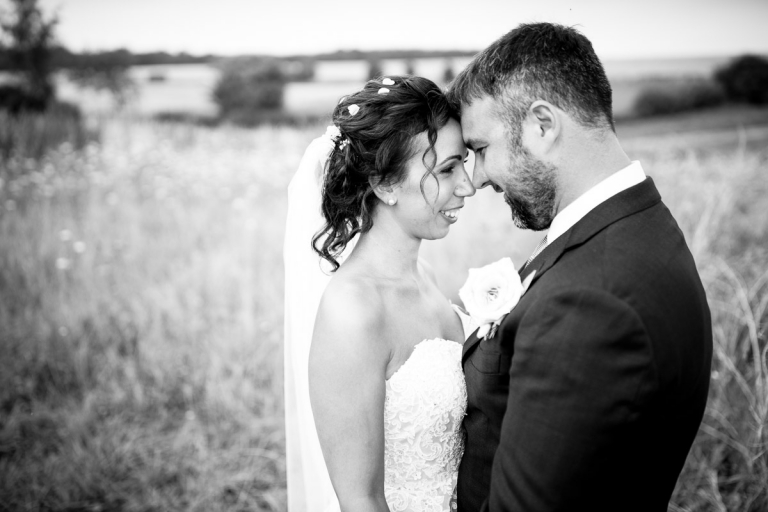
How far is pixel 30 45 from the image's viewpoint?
1462 centimetres

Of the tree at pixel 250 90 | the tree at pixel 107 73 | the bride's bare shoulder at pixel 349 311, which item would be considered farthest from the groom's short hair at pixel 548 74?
the tree at pixel 107 73

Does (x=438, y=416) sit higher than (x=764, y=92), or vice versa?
(x=764, y=92)

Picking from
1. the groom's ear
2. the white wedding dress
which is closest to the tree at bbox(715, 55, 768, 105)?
the white wedding dress

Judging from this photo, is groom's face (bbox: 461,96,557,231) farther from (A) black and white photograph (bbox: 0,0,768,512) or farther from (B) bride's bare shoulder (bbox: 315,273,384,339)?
(B) bride's bare shoulder (bbox: 315,273,384,339)

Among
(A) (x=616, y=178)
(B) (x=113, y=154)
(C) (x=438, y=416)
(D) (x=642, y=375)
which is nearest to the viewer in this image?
(D) (x=642, y=375)

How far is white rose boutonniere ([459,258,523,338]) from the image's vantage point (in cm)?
180

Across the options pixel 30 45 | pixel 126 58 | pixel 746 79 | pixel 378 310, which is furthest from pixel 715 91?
pixel 30 45

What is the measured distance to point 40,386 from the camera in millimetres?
4785

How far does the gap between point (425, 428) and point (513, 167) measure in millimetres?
1210

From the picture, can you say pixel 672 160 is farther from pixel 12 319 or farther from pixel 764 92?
pixel 12 319

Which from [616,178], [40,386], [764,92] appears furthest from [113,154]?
[764,92]

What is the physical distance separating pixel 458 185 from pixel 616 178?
31.0 inches

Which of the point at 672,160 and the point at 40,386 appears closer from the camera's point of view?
the point at 40,386

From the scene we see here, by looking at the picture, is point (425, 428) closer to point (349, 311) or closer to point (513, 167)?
point (349, 311)
